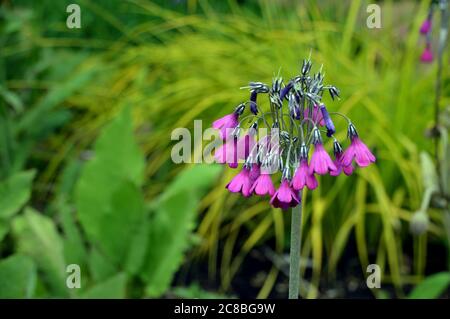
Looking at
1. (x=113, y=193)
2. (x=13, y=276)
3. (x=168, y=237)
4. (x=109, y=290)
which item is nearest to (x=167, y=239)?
(x=168, y=237)

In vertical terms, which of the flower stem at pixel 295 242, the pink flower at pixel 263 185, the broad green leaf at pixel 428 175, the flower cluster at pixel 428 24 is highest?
the flower cluster at pixel 428 24

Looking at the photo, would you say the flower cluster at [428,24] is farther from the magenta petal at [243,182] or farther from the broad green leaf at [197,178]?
the magenta petal at [243,182]

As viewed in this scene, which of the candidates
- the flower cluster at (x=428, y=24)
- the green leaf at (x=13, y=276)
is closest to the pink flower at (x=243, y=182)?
the green leaf at (x=13, y=276)

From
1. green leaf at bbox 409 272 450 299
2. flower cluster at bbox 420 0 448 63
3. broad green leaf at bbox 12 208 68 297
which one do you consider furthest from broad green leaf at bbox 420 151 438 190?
broad green leaf at bbox 12 208 68 297

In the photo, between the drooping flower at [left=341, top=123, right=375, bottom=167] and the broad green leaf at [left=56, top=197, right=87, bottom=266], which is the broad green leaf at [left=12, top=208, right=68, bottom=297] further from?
the drooping flower at [left=341, top=123, right=375, bottom=167]

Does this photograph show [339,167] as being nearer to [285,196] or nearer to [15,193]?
[285,196]
